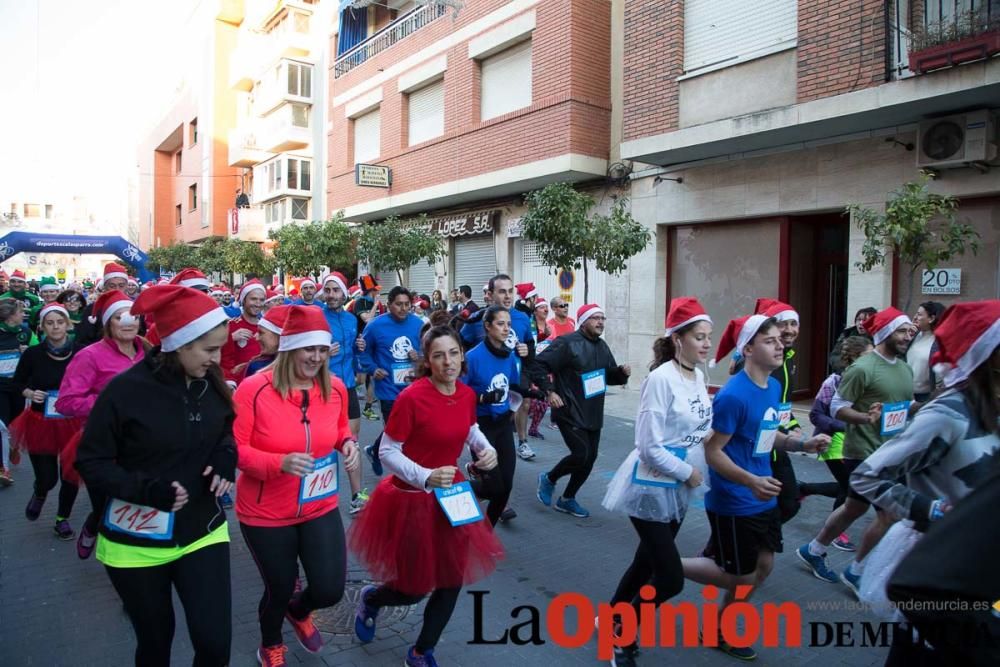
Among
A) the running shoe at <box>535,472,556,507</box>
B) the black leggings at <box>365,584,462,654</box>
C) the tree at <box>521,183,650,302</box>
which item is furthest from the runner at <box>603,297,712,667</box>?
the tree at <box>521,183,650,302</box>

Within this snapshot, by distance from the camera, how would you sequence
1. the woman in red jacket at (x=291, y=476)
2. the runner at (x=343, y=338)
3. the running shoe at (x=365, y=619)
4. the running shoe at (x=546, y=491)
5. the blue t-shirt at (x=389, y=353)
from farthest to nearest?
the runner at (x=343, y=338), the blue t-shirt at (x=389, y=353), the running shoe at (x=546, y=491), the running shoe at (x=365, y=619), the woman in red jacket at (x=291, y=476)

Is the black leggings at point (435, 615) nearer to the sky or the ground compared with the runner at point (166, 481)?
nearer to the ground

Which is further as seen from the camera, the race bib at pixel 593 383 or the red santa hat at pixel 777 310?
the race bib at pixel 593 383

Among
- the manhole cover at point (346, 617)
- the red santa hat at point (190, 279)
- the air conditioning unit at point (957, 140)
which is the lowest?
the manhole cover at point (346, 617)

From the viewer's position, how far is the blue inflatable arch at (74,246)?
24594 millimetres

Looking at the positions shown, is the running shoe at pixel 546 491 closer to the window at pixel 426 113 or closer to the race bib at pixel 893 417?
the race bib at pixel 893 417

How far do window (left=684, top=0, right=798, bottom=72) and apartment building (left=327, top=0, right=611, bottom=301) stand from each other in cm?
263

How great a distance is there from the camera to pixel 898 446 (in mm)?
2580

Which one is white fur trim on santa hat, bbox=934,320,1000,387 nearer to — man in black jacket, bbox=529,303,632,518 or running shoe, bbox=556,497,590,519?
man in black jacket, bbox=529,303,632,518

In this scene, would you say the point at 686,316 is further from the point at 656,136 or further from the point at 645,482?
the point at 656,136

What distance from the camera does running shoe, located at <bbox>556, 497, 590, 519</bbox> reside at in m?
6.33

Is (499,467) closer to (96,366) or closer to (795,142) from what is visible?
(96,366)

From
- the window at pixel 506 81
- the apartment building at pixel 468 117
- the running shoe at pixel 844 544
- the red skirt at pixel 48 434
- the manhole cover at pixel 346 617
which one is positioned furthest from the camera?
the window at pixel 506 81

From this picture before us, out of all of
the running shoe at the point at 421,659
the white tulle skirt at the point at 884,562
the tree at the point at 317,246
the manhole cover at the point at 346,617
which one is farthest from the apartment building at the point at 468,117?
the white tulle skirt at the point at 884,562
